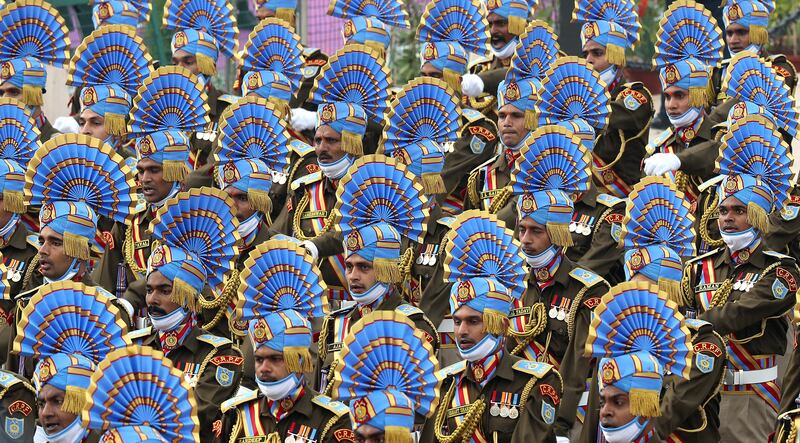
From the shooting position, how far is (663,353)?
11.4 meters

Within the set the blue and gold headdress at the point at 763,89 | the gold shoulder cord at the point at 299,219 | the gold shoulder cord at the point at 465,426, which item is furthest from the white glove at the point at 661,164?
the gold shoulder cord at the point at 465,426

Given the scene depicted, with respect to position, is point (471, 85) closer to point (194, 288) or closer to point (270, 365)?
point (194, 288)

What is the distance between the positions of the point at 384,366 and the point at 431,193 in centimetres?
355

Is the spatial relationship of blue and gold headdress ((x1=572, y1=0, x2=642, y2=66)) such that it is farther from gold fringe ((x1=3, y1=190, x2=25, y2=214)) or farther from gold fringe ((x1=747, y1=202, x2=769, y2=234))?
gold fringe ((x1=3, y1=190, x2=25, y2=214))

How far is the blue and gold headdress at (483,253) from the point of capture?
12.3 m

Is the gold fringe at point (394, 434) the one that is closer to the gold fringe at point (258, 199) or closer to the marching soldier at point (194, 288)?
the marching soldier at point (194, 288)

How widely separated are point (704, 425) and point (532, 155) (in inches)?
92.8

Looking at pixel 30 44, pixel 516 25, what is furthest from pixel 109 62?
pixel 516 25

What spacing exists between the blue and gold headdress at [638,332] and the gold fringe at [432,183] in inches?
127

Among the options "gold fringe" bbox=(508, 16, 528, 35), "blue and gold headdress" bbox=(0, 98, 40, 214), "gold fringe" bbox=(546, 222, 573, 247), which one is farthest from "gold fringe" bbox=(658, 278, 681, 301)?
"blue and gold headdress" bbox=(0, 98, 40, 214)

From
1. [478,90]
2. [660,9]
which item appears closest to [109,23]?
[478,90]

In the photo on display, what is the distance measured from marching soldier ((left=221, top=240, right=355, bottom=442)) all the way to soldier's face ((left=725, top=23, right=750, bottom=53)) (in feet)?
18.9

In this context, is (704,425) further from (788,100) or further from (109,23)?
(109,23)

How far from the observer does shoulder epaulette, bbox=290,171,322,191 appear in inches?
595
